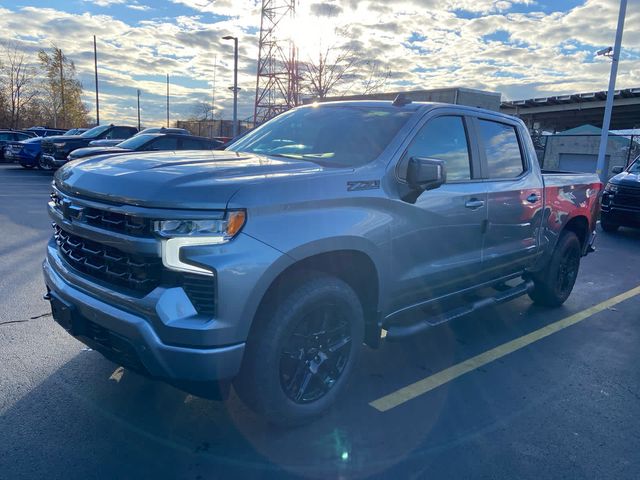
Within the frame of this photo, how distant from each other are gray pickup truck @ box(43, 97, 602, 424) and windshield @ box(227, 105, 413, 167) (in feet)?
0.05

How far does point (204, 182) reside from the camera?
2.60 meters

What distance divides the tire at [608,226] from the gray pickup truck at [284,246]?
805 cm

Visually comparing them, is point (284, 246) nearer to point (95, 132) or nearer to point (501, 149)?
point (501, 149)

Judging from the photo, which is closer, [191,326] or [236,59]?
[191,326]

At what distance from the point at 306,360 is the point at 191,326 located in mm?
864

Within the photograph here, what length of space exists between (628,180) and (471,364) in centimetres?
875

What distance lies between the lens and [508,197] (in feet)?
14.6

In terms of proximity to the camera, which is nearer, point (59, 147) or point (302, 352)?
point (302, 352)

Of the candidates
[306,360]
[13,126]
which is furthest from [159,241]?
[13,126]

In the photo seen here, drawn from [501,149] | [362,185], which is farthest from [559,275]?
[362,185]

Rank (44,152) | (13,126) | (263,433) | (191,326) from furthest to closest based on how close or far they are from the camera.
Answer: (13,126)
(44,152)
(263,433)
(191,326)

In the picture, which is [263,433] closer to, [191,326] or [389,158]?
[191,326]

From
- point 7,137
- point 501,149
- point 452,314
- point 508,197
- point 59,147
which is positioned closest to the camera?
point 452,314

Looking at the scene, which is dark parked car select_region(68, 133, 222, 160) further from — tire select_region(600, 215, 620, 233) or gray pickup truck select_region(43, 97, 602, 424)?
gray pickup truck select_region(43, 97, 602, 424)
